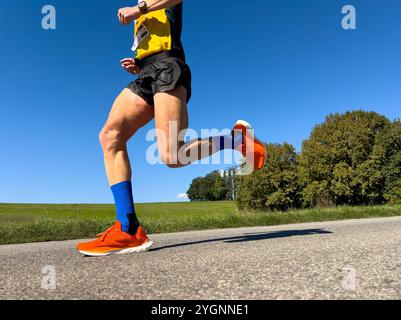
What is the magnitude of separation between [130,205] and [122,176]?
0.96 ft

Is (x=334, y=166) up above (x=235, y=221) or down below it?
above

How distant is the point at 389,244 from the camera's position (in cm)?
297

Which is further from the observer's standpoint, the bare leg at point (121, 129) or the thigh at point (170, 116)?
the bare leg at point (121, 129)

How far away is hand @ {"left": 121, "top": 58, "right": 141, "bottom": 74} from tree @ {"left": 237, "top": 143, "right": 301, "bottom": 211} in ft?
131

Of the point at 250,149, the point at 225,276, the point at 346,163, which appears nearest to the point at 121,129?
the point at 250,149

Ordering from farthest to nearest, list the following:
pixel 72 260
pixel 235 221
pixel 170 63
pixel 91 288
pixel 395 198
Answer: pixel 395 198 → pixel 235 221 → pixel 170 63 → pixel 72 260 → pixel 91 288

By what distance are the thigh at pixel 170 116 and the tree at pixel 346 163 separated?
35.2 metres

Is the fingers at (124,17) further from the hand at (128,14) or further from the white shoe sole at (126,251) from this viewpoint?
the white shoe sole at (126,251)

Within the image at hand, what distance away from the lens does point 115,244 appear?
324cm

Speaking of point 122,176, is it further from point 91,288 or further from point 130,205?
point 91,288

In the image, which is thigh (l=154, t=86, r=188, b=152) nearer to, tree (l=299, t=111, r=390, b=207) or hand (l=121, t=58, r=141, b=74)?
hand (l=121, t=58, r=141, b=74)

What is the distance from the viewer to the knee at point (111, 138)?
141 inches

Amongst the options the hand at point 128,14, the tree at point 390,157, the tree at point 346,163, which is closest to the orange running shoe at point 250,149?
the hand at point 128,14

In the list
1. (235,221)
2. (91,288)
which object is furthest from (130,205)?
(235,221)
